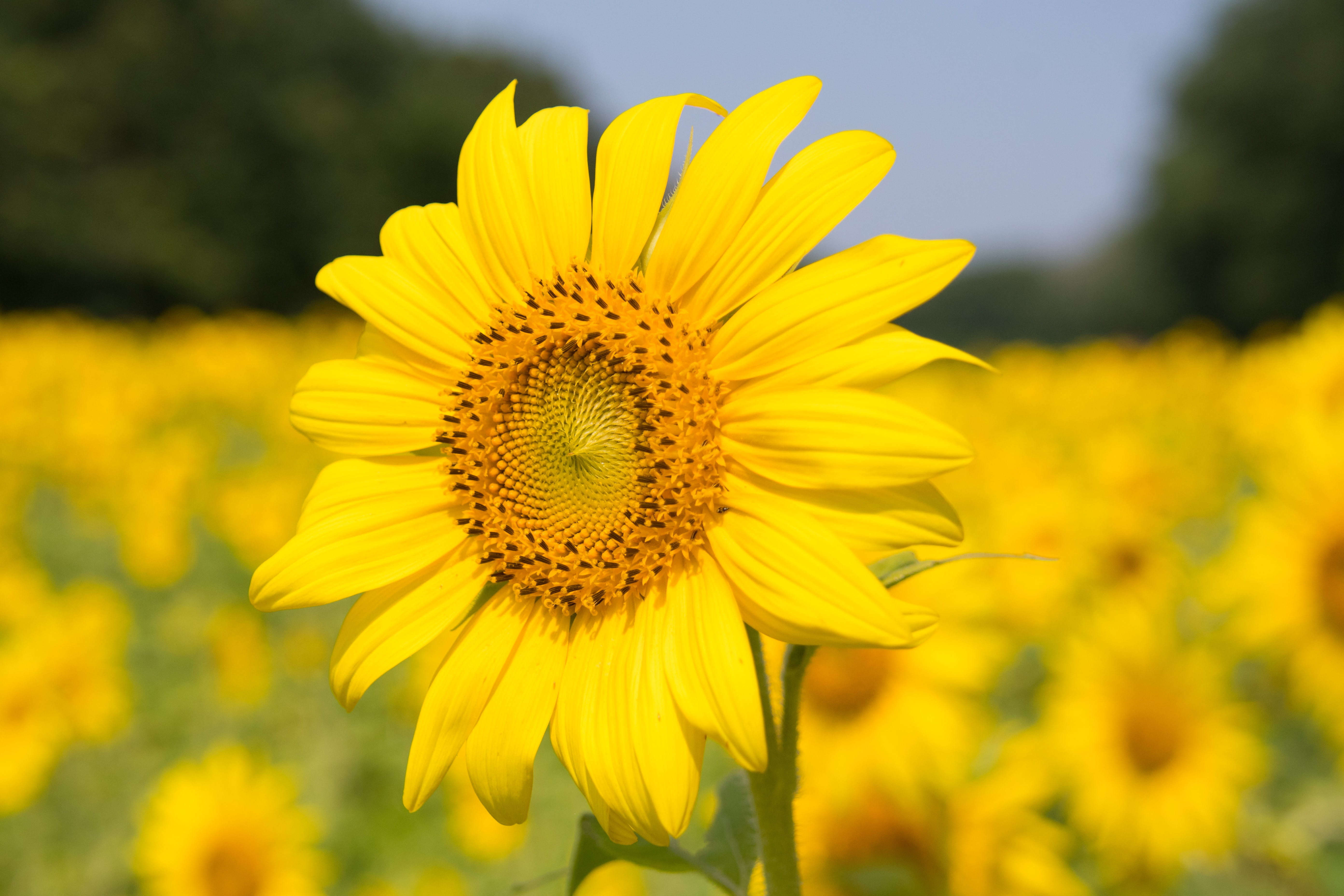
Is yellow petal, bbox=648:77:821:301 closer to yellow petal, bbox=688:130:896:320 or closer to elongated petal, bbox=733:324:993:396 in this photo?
yellow petal, bbox=688:130:896:320

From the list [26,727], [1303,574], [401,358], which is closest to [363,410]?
[401,358]

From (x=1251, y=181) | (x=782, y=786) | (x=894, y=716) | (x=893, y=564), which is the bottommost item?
(x=894, y=716)

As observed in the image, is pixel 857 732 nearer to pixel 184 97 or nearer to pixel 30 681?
pixel 30 681

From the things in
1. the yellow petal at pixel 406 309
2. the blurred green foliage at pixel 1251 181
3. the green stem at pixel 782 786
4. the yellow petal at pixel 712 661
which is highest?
the blurred green foliage at pixel 1251 181

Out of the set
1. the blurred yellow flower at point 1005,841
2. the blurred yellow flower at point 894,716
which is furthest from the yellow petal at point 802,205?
the blurred yellow flower at point 894,716

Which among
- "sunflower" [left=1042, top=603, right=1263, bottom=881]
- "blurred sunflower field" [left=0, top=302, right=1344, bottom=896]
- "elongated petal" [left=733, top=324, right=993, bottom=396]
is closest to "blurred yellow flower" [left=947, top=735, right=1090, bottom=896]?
"blurred sunflower field" [left=0, top=302, right=1344, bottom=896]

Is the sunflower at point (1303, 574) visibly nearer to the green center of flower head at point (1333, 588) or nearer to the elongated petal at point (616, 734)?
the green center of flower head at point (1333, 588)

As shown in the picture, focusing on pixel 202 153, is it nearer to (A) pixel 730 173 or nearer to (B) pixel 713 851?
(A) pixel 730 173
